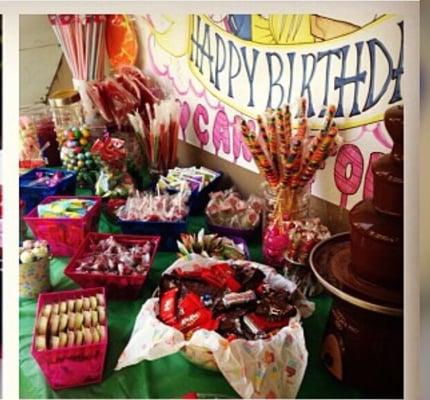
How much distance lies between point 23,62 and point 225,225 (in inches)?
25.5

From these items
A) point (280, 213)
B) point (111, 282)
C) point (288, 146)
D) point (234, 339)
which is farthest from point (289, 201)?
point (111, 282)

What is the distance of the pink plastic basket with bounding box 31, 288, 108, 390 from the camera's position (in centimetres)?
162

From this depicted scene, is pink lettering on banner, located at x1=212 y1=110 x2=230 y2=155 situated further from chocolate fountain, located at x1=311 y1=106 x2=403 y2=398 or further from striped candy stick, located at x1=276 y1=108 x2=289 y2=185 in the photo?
chocolate fountain, located at x1=311 y1=106 x2=403 y2=398

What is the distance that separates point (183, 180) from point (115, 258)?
264 millimetres

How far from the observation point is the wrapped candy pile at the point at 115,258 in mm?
1681

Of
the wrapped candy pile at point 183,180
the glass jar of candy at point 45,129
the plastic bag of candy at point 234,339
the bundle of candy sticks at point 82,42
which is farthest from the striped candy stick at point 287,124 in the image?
the glass jar of candy at point 45,129

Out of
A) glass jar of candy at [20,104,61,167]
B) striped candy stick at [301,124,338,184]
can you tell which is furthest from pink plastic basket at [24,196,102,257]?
striped candy stick at [301,124,338,184]

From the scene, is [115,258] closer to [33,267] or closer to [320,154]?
[33,267]

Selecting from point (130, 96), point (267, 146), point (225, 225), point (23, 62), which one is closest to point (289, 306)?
point (225, 225)

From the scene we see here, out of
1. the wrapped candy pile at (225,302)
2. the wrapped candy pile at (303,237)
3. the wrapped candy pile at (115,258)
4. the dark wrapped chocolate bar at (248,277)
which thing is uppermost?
the wrapped candy pile at (303,237)

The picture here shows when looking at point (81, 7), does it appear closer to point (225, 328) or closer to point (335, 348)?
point (225, 328)

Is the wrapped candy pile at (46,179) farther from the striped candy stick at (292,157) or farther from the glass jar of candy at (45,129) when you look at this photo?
the striped candy stick at (292,157)

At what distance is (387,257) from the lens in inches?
63.9

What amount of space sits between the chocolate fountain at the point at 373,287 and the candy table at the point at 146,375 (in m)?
0.03
